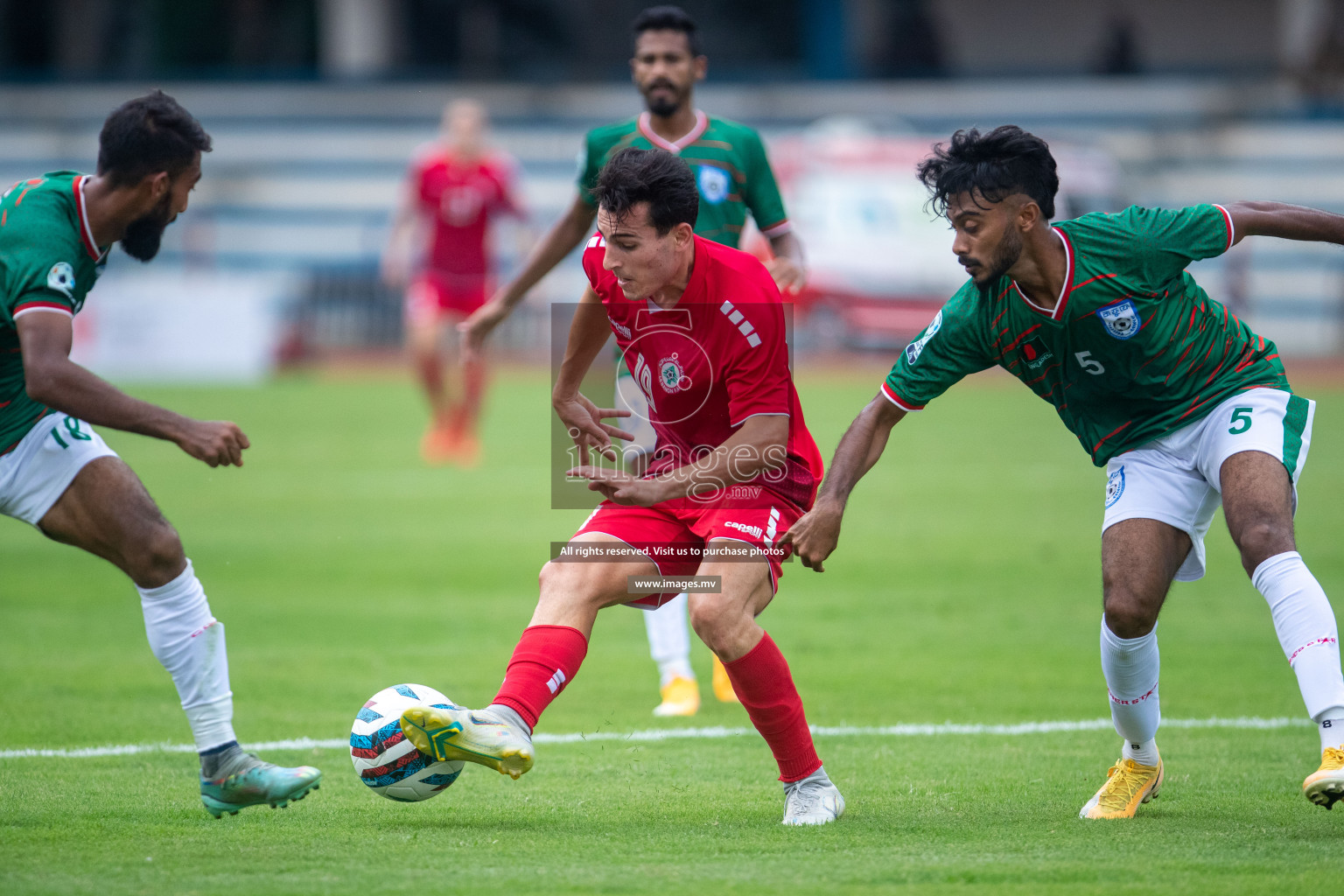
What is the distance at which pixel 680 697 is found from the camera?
645 centimetres

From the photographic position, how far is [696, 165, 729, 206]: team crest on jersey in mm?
6789

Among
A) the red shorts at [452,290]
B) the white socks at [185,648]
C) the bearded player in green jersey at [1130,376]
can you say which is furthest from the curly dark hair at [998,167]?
the red shorts at [452,290]

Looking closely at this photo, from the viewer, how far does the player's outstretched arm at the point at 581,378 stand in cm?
496

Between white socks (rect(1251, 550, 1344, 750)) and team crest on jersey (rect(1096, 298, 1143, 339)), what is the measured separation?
0.79 m

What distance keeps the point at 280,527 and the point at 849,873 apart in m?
8.23

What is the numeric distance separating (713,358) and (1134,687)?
5.39ft

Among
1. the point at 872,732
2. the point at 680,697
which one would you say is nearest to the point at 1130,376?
the point at 872,732

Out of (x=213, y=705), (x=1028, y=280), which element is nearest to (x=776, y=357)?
(x=1028, y=280)

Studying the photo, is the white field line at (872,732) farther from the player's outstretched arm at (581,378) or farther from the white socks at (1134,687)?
the player's outstretched arm at (581,378)

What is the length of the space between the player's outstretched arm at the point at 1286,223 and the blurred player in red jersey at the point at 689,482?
1.40 m

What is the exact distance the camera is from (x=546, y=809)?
4812 mm

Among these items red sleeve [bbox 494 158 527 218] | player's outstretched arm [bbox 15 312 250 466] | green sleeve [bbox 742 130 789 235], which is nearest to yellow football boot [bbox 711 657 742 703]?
green sleeve [bbox 742 130 789 235]

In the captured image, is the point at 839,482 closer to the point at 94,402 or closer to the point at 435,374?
the point at 94,402

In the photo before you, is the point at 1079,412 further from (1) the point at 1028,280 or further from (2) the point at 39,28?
(2) the point at 39,28
